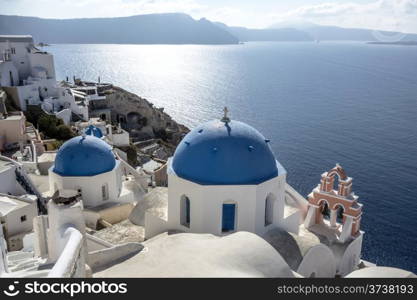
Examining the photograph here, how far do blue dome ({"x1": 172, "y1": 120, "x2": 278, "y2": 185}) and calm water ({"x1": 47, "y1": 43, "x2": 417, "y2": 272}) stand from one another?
20453 millimetres

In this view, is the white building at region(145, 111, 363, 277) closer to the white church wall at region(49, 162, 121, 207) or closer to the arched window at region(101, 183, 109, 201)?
the white church wall at region(49, 162, 121, 207)

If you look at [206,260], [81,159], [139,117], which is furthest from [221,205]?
[139,117]

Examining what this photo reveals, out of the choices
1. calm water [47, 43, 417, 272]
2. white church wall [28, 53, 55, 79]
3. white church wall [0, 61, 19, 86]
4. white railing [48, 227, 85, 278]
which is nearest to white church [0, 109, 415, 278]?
white railing [48, 227, 85, 278]

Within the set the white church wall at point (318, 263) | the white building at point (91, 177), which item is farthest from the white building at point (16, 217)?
the white church wall at point (318, 263)

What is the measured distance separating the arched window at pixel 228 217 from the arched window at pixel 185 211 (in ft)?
5.16

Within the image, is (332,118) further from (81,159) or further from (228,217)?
(228,217)

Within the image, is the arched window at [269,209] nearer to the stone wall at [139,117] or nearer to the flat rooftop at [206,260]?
the flat rooftop at [206,260]

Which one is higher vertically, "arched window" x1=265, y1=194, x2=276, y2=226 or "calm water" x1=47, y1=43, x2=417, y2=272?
"arched window" x1=265, y1=194, x2=276, y2=226

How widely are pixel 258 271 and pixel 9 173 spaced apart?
17847 mm

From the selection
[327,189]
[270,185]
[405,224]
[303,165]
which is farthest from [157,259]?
[303,165]

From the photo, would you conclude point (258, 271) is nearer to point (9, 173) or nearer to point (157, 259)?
point (157, 259)

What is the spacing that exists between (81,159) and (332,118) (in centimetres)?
6335

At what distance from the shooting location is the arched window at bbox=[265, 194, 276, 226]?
17.8 meters

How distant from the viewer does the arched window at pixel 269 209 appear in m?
17.8
